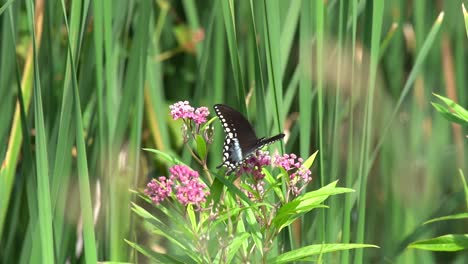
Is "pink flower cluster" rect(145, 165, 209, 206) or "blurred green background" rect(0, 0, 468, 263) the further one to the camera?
"blurred green background" rect(0, 0, 468, 263)

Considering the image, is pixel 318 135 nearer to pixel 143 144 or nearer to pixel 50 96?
pixel 50 96

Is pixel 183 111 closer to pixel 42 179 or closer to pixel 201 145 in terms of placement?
pixel 201 145

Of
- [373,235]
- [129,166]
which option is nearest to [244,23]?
[373,235]

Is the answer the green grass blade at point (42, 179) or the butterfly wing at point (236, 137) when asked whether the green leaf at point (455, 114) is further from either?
the green grass blade at point (42, 179)

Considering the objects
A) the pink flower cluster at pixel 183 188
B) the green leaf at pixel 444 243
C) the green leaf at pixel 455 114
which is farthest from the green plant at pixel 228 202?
the green leaf at pixel 455 114

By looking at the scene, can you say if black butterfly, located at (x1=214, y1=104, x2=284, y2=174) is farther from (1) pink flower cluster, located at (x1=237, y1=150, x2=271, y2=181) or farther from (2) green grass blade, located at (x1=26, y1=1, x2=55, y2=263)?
(2) green grass blade, located at (x1=26, y1=1, x2=55, y2=263)

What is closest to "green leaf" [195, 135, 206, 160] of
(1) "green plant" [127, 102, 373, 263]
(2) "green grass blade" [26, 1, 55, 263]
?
(1) "green plant" [127, 102, 373, 263]
